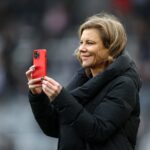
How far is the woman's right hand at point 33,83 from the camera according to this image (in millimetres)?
4879

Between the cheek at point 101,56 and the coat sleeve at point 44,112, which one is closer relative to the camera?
the cheek at point 101,56

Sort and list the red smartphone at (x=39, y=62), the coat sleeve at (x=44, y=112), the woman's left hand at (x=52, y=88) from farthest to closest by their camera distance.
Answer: the coat sleeve at (x=44, y=112) < the red smartphone at (x=39, y=62) < the woman's left hand at (x=52, y=88)

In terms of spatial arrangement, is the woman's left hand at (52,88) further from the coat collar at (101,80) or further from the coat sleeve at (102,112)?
the coat collar at (101,80)

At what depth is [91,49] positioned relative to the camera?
16.2ft

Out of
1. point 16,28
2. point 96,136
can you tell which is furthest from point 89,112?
point 16,28

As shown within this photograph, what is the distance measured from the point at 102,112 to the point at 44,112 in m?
0.44

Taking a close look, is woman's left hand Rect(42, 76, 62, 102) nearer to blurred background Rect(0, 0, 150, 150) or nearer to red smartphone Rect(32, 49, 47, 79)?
red smartphone Rect(32, 49, 47, 79)

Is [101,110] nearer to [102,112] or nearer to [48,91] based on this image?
[102,112]

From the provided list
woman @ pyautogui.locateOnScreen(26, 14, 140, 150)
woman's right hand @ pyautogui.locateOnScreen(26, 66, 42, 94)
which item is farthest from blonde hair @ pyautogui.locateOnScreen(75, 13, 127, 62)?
woman's right hand @ pyautogui.locateOnScreen(26, 66, 42, 94)

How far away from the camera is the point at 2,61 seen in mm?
12516

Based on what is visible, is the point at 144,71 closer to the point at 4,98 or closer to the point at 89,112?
the point at 4,98

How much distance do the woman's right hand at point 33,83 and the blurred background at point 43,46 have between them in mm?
4997

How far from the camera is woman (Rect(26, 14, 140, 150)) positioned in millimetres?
4754

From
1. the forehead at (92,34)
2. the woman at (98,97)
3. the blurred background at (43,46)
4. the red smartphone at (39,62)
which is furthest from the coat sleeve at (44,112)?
the blurred background at (43,46)
